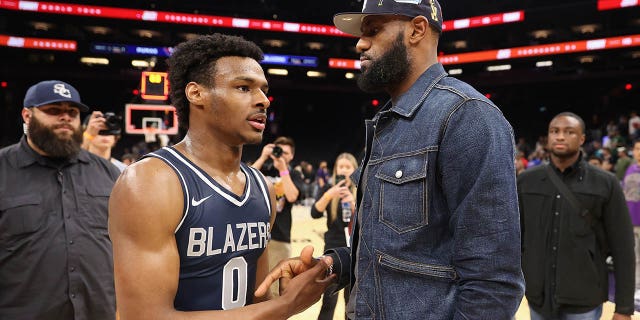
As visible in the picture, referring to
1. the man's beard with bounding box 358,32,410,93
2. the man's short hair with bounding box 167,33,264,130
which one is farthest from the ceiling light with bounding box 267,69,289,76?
the man's beard with bounding box 358,32,410,93

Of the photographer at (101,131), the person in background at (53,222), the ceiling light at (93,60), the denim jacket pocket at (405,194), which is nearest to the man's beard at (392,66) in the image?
the denim jacket pocket at (405,194)

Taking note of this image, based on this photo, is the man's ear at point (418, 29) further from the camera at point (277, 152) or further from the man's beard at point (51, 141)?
the camera at point (277, 152)

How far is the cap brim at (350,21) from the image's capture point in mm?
1927

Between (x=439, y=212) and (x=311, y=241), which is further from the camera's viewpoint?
(x=311, y=241)

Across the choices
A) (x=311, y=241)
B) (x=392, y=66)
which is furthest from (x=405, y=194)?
(x=311, y=241)

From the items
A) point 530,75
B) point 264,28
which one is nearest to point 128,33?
point 264,28

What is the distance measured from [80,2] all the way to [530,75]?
1891 centimetres

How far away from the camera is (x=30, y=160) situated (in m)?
2.91

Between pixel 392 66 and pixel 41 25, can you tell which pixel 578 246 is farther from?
pixel 41 25

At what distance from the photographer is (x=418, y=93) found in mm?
1721

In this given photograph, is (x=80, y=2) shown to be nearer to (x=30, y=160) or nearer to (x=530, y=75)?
(x=30, y=160)

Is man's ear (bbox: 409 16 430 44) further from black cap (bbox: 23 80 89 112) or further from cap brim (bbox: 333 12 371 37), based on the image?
black cap (bbox: 23 80 89 112)

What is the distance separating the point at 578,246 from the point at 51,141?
3484 millimetres

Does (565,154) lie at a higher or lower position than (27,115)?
lower
